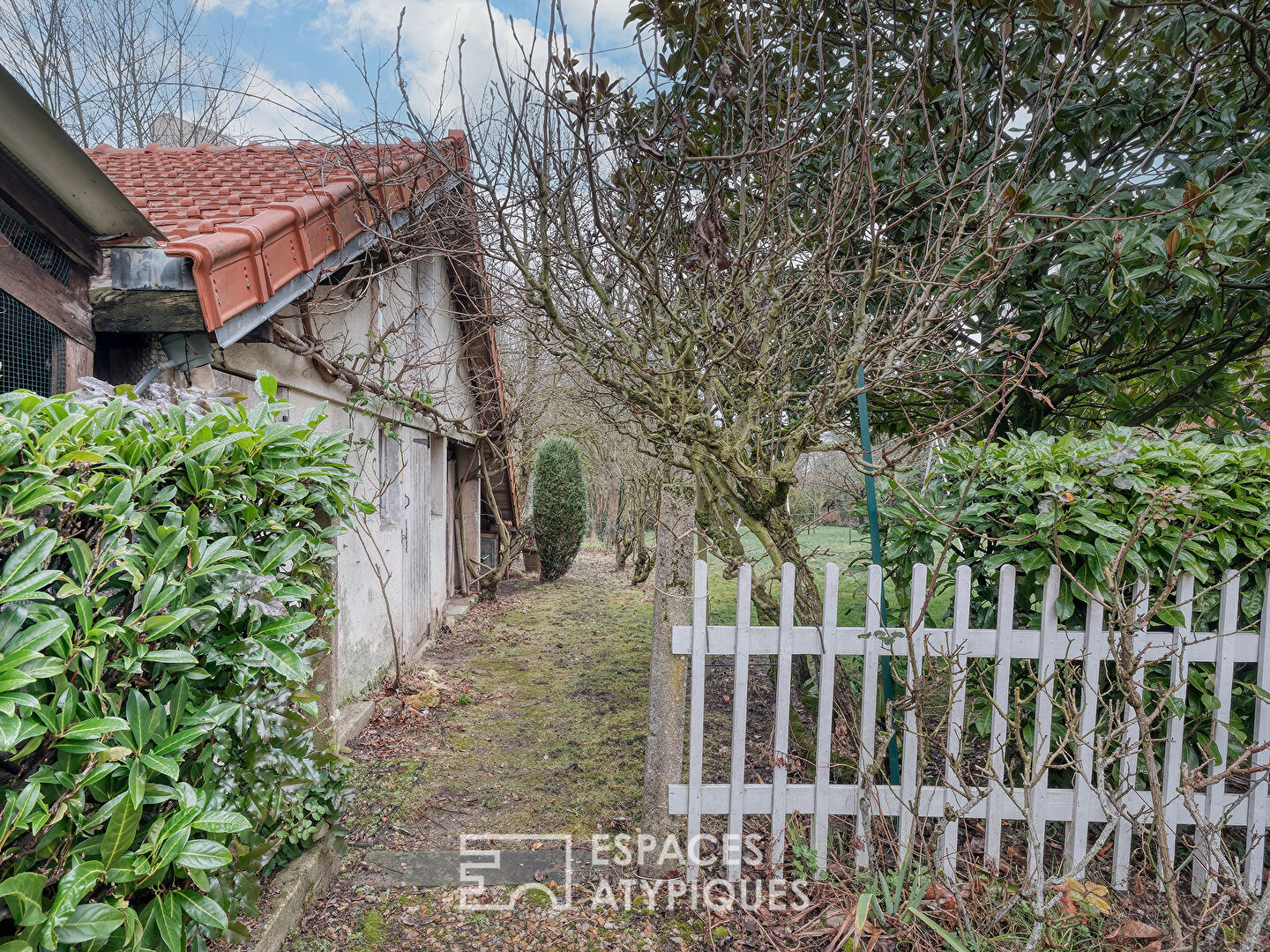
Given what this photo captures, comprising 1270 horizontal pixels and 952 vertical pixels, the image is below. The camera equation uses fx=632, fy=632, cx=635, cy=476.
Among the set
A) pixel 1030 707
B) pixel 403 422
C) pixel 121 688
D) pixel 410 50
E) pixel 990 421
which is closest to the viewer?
pixel 121 688

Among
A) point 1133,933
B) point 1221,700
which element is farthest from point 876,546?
point 1133,933

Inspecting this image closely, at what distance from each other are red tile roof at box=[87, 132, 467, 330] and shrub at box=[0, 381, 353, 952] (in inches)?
35.6

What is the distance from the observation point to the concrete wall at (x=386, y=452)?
170 inches

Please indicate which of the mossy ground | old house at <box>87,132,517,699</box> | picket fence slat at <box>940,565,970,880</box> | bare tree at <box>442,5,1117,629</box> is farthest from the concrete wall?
picket fence slat at <box>940,565,970,880</box>

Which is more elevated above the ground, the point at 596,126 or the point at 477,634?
the point at 596,126

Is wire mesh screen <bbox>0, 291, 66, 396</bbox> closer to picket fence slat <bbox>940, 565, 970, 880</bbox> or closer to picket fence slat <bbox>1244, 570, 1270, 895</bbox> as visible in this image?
picket fence slat <bbox>940, 565, 970, 880</bbox>

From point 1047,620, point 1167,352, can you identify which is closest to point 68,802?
point 1047,620

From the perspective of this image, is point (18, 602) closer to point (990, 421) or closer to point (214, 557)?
point (214, 557)

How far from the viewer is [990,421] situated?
4.49m

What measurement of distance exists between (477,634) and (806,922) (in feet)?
19.4

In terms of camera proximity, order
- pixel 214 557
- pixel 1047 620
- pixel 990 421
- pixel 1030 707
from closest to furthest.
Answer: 1. pixel 214 557
2. pixel 1047 620
3. pixel 1030 707
4. pixel 990 421

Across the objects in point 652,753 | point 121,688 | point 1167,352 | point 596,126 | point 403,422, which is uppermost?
point 596,126

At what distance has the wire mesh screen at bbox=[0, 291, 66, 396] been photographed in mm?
2348

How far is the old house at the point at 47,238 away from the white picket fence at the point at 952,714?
109 inches
